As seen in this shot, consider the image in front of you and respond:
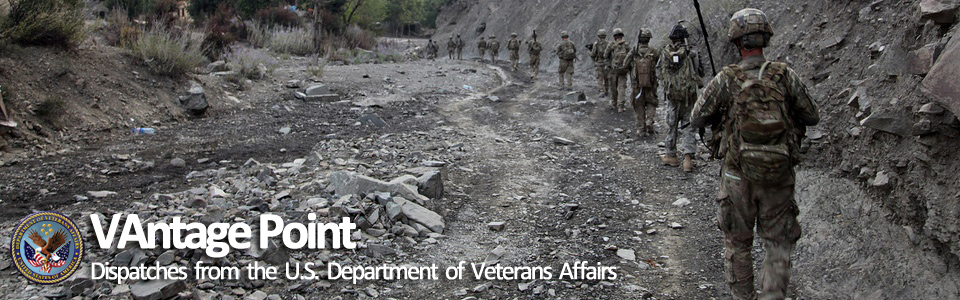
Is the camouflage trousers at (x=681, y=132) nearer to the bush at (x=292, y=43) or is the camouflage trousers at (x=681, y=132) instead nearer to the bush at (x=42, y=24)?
the bush at (x=42, y=24)

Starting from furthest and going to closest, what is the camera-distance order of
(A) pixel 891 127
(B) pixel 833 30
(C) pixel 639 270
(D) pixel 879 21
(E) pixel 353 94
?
(E) pixel 353 94, (B) pixel 833 30, (D) pixel 879 21, (C) pixel 639 270, (A) pixel 891 127

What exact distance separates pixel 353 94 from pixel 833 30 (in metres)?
8.67

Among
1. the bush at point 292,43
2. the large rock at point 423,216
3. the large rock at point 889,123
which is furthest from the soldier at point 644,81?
the bush at point 292,43

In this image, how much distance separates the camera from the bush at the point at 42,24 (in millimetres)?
7762

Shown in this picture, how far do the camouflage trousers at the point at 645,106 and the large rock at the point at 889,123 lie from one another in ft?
14.3

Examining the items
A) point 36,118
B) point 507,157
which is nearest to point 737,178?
point 507,157

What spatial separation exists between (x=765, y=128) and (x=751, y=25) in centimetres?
62

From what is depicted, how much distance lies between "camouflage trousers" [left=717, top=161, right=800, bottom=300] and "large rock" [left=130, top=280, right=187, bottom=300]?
3115 millimetres

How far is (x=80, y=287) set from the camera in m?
3.25

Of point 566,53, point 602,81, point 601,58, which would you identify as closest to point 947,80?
point 601,58

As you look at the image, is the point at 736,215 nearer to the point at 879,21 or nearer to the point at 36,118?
the point at 879,21

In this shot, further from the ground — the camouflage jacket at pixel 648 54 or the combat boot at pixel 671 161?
the camouflage jacket at pixel 648 54

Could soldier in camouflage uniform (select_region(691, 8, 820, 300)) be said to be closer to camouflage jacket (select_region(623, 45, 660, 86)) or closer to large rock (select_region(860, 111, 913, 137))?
large rock (select_region(860, 111, 913, 137))

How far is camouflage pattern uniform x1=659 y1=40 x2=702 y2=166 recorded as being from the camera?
682cm
